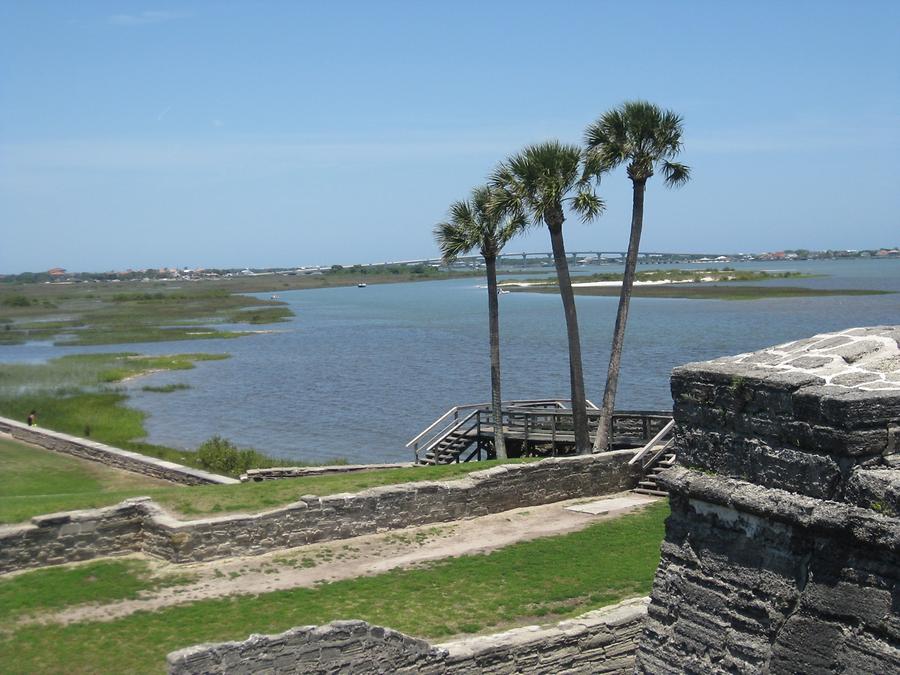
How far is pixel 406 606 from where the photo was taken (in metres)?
13.5

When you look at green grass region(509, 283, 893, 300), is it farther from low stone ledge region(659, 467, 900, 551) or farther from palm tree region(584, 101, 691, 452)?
low stone ledge region(659, 467, 900, 551)

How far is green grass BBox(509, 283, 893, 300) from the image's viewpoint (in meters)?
115

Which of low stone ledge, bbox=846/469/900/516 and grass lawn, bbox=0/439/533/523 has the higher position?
low stone ledge, bbox=846/469/900/516

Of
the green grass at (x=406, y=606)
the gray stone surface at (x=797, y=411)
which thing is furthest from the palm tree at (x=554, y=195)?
the gray stone surface at (x=797, y=411)

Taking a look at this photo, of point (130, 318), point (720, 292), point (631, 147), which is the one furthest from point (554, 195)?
point (720, 292)

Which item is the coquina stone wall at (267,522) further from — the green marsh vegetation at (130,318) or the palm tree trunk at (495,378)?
the green marsh vegetation at (130,318)

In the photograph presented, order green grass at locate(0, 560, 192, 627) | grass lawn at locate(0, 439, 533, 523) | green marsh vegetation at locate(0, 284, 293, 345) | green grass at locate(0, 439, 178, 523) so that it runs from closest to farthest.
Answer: green grass at locate(0, 560, 192, 627), grass lawn at locate(0, 439, 533, 523), green grass at locate(0, 439, 178, 523), green marsh vegetation at locate(0, 284, 293, 345)

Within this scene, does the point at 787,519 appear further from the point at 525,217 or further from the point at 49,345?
the point at 49,345

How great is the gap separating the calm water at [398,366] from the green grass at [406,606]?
60.2 ft

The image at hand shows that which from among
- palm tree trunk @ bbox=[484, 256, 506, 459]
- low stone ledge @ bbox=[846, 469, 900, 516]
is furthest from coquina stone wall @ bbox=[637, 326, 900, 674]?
palm tree trunk @ bbox=[484, 256, 506, 459]

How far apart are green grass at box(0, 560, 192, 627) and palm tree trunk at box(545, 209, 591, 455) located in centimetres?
1194

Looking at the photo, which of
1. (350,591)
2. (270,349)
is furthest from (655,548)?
(270,349)

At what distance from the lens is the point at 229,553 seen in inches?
611

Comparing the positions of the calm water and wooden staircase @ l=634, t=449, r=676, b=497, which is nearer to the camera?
wooden staircase @ l=634, t=449, r=676, b=497
